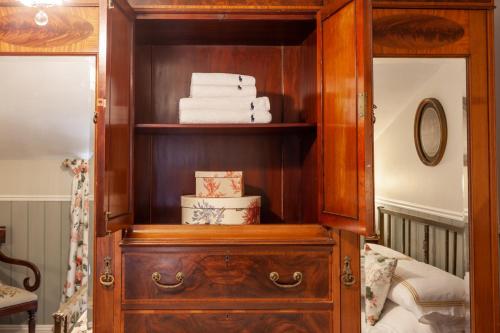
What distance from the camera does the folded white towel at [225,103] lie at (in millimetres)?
1701

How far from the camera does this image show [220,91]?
5.63ft

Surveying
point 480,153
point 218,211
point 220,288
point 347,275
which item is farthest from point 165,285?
point 480,153

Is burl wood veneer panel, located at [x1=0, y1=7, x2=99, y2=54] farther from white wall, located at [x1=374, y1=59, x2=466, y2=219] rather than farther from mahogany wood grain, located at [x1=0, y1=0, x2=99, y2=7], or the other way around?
white wall, located at [x1=374, y1=59, x2=466, y2=219]

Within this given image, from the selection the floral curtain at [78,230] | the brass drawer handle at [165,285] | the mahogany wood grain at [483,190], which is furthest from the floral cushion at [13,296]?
the mahogany wood grain at [483,190]

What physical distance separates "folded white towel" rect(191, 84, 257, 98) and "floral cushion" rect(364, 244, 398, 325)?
0.73 metres

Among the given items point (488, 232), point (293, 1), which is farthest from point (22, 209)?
point (488, 232)

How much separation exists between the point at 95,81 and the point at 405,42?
1145mm

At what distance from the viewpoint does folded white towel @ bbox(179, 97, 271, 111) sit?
5.58 ft

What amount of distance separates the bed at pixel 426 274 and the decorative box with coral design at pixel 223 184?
520 mm

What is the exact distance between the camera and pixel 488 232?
1.68 meters

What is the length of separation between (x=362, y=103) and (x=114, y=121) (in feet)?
2.48

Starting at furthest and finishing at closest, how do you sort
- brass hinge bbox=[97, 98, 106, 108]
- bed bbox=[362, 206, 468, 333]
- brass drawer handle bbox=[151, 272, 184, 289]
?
bed bbox=[362, 206, 468, 333] → brass drawer handle bbox=[151, 272, 184, 289] → brass hinge bbox=[97, 98, 106, 108]

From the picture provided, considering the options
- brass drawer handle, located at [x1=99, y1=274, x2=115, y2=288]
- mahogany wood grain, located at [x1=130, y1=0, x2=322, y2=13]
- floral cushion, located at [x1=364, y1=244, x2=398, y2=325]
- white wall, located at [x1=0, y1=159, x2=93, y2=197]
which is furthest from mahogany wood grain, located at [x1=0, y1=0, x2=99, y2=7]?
floral cushion, located at [x1=364, y1=244, x2=398, y2=325]

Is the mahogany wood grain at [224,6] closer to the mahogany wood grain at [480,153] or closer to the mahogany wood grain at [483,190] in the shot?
the mahogany wood grain at [480,153]
